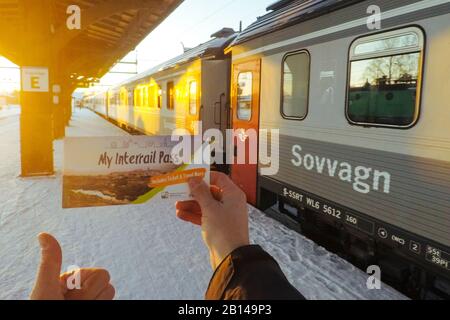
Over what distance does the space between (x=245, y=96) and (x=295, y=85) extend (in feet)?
5.23

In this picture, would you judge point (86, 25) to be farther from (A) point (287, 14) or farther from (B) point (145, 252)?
(B) point (145, 252)

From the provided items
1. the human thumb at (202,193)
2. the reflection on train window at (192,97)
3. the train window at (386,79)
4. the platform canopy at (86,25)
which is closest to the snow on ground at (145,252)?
the train window at (386,79)

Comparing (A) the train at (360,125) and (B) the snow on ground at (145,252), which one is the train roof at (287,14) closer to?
(A) the train at (360,125)

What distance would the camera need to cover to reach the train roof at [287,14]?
14.8 feet

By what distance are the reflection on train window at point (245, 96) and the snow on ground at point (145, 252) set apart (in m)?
1.81

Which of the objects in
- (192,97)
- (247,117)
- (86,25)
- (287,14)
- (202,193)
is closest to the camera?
(202,193)

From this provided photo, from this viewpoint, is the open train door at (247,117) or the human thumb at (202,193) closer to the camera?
the human thumb at (202,193)

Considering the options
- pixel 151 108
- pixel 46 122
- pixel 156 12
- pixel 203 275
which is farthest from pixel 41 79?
pixel 203 275

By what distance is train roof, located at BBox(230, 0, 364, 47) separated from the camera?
451 cm

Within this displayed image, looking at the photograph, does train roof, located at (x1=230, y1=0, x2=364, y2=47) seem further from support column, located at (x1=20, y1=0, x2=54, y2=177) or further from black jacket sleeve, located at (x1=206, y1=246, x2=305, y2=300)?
support column, located at (x1=20, y1=0, x2=54, y2=177)

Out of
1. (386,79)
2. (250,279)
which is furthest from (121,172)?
(386,79)

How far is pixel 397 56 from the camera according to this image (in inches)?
142

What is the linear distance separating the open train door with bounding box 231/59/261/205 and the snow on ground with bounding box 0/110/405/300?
0.70 m

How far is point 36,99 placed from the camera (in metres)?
8.95
